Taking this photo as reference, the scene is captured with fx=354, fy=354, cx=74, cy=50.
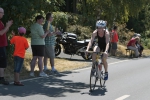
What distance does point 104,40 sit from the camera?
32.6 feet

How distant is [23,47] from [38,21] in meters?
1.77

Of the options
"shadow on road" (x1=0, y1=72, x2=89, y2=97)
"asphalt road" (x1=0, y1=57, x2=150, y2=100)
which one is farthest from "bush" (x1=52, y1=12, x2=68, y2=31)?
"shadow on road" (x1=0, y1=72, x2=89, y2=97)

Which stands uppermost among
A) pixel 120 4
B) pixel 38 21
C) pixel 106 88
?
pixel 120 4

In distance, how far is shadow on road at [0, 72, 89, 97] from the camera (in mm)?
9000

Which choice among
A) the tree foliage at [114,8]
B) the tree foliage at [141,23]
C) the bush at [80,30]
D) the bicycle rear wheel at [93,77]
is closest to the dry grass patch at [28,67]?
the bicycle rear wheel at [93,77]

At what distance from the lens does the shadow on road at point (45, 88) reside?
29.5 ft

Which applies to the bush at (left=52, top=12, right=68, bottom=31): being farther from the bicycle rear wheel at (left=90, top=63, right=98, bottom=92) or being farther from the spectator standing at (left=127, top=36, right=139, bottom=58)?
the bicycle rear wheel at (left=90, top=63, right=98, bottom=92)

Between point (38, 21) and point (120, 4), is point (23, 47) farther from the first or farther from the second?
point (120, 4)

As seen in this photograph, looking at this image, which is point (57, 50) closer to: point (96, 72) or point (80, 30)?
point (80, 30)

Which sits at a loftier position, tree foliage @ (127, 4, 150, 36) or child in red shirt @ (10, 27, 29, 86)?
tree foliage @ (127, 4, 150, 36)

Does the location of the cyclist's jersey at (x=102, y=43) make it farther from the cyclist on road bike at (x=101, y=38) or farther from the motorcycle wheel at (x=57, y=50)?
the motorcycle wheel at (x=57, y=50)

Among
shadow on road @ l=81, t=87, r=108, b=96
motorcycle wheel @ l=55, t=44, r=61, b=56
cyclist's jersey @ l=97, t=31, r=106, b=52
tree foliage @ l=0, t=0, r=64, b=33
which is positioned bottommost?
shadow on road @ l=81, t=87, r=108, b=96

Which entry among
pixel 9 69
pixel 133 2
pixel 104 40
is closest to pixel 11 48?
pixel 9 69

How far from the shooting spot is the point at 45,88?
9812mm
